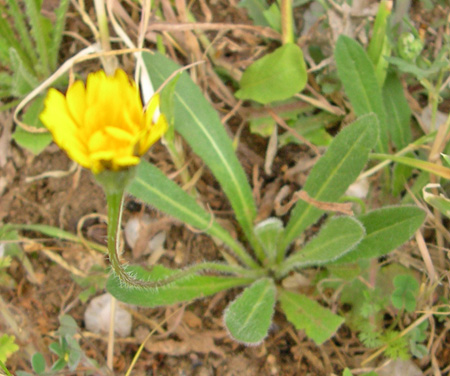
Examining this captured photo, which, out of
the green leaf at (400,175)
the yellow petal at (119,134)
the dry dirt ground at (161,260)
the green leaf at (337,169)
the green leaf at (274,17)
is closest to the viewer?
the yellow petal at (119,134)

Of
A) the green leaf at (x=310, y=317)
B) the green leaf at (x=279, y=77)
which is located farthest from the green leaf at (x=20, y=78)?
the green leaf at (x=310, y=317)

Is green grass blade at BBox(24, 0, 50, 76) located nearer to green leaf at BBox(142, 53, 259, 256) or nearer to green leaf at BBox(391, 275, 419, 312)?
green leaf at BBox(142, 53, 259, 256)

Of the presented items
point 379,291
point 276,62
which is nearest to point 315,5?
point 276,62

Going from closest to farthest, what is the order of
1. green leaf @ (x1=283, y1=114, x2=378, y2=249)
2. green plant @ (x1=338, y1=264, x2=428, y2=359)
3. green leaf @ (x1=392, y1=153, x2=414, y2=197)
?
green leaf @ (x1=283, y1=114, x2=378, y2=249), green plant @ (x1=338, y1=264, x2=428, y2=359), green leaf @ (x1=392, y1=153, x2=414, y2=197)

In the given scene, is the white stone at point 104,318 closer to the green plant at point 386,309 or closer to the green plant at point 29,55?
the green plant at point 29,55

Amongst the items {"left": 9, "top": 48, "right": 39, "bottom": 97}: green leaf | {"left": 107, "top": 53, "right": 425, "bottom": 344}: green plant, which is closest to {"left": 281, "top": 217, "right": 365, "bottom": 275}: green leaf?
{"left": 107, "top": 53, "right": 425, "bottom": 344}: green plant

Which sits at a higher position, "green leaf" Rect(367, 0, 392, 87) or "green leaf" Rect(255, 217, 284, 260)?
"green leaf" Rect(367, 0, 392, 87)

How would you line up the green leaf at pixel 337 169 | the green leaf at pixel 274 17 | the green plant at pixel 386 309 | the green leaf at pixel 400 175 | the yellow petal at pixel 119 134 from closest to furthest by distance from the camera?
the yellow petal at pixel 119 134 → the green leaf at pixel 337 169 → the green plant at pixel 386 309 → the green leaf at pixel 400 175 → the green leaf at pixel 274 17
